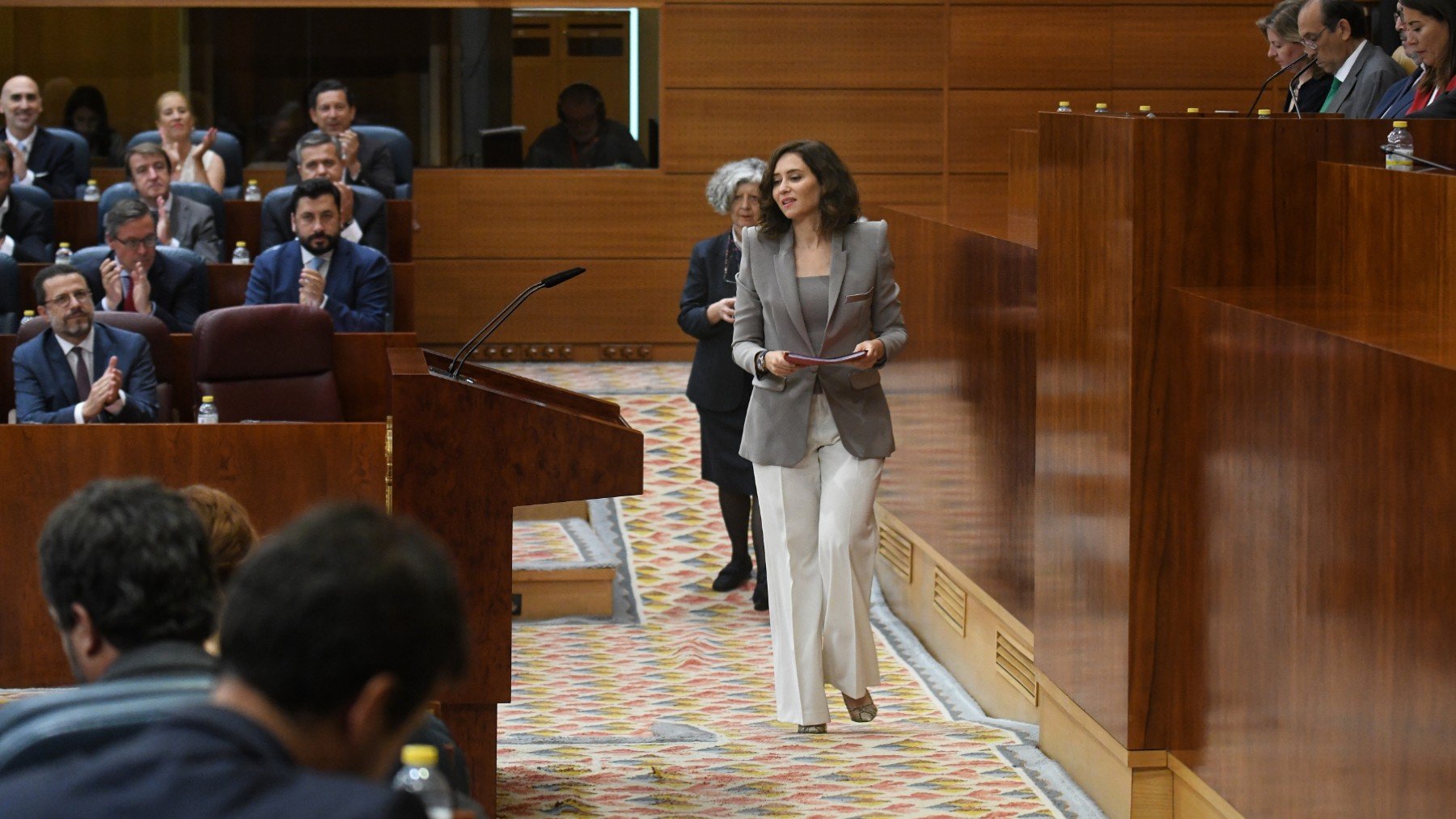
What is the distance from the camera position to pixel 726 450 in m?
6.65

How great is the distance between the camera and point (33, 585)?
15.6ft

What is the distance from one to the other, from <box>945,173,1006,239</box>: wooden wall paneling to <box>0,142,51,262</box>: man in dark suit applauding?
392 centimetres

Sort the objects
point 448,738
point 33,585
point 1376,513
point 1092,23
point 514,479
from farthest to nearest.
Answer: point 1092,23, point 33,585, point 514,479, point 1376,513, point 448,738

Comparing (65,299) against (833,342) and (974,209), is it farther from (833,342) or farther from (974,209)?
(974,209)

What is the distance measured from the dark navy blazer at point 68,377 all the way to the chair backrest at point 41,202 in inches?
101

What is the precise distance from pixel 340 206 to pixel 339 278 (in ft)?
3.24

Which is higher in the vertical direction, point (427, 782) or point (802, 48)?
point (802, 48)

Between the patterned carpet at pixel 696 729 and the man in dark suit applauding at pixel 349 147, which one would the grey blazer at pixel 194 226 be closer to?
the man in dark suit applauding at pixel 349 147

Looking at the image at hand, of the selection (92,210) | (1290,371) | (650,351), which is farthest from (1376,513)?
(650,351)

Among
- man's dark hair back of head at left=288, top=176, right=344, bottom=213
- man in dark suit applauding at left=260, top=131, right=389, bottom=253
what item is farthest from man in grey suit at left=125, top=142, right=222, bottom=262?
man's dark hair back of head at left=288, top=176, right=344, bottom=213

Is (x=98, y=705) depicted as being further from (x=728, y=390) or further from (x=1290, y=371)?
(x=728, y=390)

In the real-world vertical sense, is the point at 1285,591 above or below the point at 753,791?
above

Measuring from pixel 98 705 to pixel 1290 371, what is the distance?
224cm

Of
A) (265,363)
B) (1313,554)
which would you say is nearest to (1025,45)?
(265,363)
